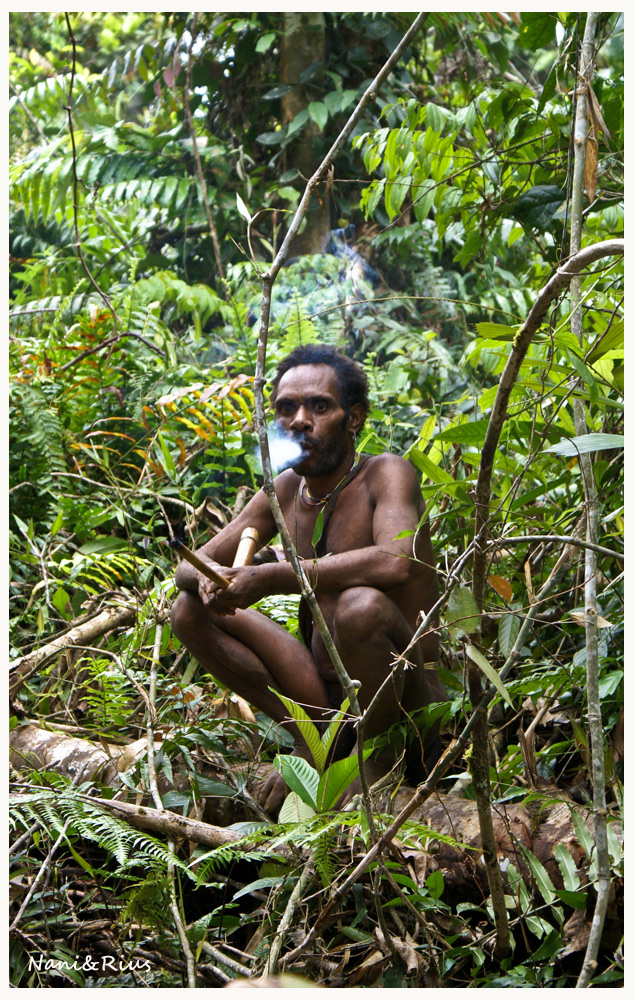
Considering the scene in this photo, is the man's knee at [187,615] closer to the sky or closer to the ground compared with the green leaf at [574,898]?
closer to the sky

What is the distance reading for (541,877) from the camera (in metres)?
1.46

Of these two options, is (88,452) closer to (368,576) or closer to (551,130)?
(368,576)

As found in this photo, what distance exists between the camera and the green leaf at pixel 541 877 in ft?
4.70

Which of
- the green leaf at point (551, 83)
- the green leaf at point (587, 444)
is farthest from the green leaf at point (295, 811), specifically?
the green leaf at point (551, 83)

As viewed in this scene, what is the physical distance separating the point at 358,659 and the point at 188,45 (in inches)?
124

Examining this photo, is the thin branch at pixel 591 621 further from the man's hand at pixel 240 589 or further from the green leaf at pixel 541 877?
the man's hand at pixel 240 589

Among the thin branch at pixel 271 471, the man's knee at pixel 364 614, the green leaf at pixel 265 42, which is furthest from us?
the green leaf at pixel 265 42

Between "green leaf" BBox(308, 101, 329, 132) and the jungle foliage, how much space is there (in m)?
0.01

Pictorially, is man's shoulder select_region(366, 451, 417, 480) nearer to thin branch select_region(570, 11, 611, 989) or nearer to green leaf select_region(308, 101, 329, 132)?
thin branch select_region(570, 11, 611, 989)

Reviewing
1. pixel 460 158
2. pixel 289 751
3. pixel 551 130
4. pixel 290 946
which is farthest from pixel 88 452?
pixel 290 946

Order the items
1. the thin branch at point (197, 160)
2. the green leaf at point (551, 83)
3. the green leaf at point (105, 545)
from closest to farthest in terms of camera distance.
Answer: the green leaf at point (551, 83) → the green leaf at point (105, 545) → the thin branch at point (197, 160)

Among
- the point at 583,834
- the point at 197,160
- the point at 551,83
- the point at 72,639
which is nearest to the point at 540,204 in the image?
the point at 551,83

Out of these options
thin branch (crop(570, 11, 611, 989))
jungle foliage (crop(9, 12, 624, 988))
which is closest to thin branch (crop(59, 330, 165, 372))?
jungle foliage (crop(9, 12, 624, 988))

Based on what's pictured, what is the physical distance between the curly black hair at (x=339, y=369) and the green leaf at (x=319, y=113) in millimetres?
1625
